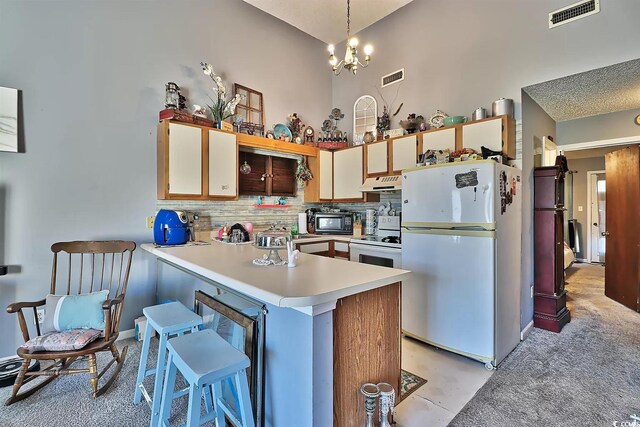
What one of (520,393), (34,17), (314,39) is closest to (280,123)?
(314,39)

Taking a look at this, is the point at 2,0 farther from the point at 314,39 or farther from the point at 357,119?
the point at 357,119

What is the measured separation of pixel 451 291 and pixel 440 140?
162cm

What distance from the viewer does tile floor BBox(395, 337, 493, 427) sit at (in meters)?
1.80

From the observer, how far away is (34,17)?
245 cm

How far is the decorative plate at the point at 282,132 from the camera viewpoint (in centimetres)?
401

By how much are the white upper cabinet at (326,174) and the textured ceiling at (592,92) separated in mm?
2422

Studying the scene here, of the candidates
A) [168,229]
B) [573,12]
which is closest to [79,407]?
[168,229]

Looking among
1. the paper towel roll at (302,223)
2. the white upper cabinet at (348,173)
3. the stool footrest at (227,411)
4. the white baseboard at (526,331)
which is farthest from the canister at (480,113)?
the stool footrest at (227,411)

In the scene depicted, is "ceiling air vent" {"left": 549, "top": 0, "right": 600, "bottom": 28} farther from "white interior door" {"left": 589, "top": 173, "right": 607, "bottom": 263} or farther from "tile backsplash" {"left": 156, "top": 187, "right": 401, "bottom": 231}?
"white interior door" {"left": 589, "top": 173, "right": 607, "bottom": 263}

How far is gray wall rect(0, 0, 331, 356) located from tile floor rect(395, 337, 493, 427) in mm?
2621

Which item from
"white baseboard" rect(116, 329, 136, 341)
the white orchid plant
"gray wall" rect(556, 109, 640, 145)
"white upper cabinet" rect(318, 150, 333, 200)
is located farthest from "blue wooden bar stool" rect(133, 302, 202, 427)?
"gray wall" rect(556, 109, 640, 145)

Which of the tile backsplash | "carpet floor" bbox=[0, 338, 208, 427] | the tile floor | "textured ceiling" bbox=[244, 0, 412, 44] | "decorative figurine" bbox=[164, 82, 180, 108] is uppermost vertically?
"textured ceiling" bbox=[244, 0, 412, 44]

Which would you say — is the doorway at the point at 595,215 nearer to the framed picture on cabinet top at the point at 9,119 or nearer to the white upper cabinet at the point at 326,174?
the white upper cabinet at the point at 326,174

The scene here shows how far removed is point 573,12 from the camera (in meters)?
2.60
